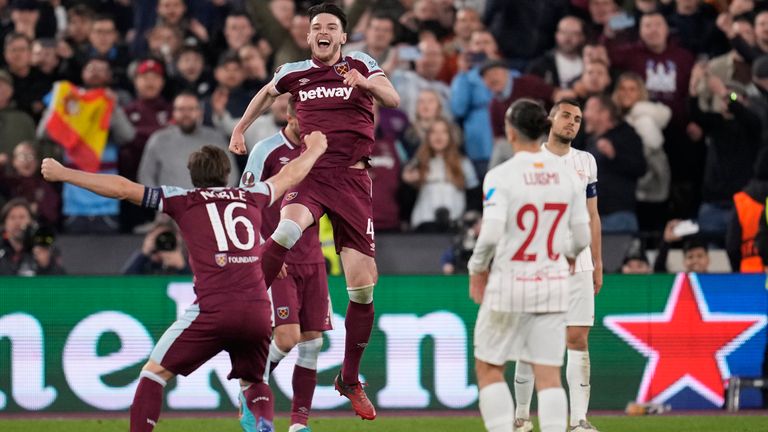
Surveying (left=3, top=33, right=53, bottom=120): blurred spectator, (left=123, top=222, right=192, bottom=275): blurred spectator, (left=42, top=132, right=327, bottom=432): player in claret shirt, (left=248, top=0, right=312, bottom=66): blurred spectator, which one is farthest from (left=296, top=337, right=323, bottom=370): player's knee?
(left=3, top=33, right=53, bottom=120): blurred spectator

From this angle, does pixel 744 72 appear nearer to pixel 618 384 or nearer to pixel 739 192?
pixel 739 192

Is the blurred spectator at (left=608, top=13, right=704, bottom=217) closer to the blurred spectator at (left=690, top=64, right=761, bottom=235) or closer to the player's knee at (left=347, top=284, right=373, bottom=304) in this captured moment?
→ the blurred spectator at (left=690, top=64, right=761, bottom=235)

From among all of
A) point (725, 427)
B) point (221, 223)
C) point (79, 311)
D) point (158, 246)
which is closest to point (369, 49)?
point (158, 246)

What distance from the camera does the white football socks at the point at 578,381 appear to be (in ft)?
35.0

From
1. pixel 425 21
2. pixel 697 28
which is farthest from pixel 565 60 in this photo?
pixel 425 21

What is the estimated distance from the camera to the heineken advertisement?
45.2 feet

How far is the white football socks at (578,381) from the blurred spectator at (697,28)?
23.6ft

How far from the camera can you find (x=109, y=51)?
17.5m

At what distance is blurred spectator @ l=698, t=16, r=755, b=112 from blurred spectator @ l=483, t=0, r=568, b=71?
2204 millimetres

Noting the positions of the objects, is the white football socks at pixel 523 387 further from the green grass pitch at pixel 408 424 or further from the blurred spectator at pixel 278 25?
the blurred spectator at pixel 278 25

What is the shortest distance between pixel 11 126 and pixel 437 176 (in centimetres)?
487

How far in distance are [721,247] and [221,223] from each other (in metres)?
7.85

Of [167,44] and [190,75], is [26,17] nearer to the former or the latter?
[167,44]

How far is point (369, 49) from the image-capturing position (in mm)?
16938
